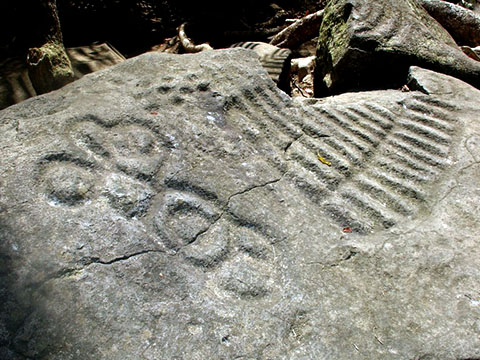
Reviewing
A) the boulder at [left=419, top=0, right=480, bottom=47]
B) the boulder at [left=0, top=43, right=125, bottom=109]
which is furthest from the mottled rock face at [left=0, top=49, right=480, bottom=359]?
the boulder at [left=419, top=0, right=480, bottom=47]

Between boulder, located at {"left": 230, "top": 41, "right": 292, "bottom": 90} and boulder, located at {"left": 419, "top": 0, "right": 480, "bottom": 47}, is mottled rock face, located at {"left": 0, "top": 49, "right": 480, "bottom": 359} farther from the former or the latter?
boulder, located at {"left": 419, "top": 0, "right": 480, "bottom": 47}

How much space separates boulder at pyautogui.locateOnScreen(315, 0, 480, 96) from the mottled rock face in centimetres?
41

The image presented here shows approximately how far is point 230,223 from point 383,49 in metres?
1.15

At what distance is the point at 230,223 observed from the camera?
3.70 ft

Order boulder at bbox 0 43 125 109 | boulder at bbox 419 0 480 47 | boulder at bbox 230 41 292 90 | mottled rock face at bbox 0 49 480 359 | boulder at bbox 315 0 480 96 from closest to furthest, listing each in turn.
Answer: mottled rock face at bbox 0 49 480 359
boulder at bbox 315 0 480 96
boulder at bbox 230 41 292 90
boulder at bbox 0 43 125 109
boulder at bbox 419 0 480 47

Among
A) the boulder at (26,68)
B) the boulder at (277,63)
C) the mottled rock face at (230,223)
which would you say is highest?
the mottled rock face at (230,223)

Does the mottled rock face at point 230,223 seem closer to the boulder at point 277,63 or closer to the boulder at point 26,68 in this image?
the boulder at point 277,63

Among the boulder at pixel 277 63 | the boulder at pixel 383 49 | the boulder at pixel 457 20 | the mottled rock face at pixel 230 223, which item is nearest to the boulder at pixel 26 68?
the boulder at pixel 277 63

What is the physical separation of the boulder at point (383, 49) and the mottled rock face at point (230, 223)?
0.41m

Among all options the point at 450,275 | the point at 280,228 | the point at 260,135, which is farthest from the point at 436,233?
the point at 260,135

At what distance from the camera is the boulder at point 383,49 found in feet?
6.13

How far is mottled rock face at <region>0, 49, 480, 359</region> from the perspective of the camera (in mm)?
910

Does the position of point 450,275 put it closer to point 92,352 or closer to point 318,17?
point 92,352

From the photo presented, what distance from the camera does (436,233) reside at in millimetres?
1138
